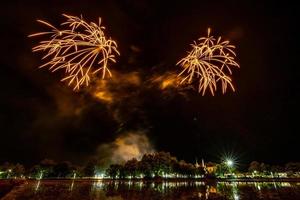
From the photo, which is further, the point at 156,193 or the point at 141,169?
the point at 141,169

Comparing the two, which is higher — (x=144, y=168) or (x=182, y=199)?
(x=144, y=168)

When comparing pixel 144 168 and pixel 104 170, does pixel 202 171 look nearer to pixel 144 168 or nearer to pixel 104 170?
pixel 144 168

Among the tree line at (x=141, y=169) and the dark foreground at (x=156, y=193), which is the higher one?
the tree line at (x=141, y=169)

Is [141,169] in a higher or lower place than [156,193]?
higher

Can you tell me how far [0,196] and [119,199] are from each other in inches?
522

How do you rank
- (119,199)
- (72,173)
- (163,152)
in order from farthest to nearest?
(72,173) < (163,152) < (119,199)

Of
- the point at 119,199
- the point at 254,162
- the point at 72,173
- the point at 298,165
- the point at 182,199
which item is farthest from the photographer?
the point at 72,173

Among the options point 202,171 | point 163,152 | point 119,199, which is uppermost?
point 163,152

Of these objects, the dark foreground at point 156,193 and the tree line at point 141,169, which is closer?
the dark foreground at point 156,193

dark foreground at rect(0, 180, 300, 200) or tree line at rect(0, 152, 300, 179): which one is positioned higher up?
tree line at rect(0, 152, 300, 179)

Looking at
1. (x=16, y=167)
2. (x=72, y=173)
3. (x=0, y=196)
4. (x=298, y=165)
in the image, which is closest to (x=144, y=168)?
(x=72, y=173)

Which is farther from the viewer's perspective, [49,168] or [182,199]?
[49,168]

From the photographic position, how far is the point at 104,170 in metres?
155

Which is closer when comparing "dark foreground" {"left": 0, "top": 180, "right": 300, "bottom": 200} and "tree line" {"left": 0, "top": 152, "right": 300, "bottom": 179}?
"dark foreground" {"left": 0, "top": 180, "right": 300, "bottom": 200}
